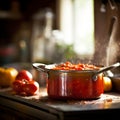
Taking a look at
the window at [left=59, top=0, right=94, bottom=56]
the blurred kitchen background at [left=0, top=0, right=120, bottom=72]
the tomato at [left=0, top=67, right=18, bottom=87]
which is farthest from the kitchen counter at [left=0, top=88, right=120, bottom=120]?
the window at [left=59, top=0, right=94, bottom=56]

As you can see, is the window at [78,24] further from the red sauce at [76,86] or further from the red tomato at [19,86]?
the red sauce at [76,86]

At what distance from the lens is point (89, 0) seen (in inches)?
144

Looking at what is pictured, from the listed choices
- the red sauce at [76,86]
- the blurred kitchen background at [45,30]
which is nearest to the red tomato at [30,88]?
the red sauce at [76,86]

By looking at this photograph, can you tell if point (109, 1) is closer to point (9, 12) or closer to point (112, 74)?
point (112, 74)

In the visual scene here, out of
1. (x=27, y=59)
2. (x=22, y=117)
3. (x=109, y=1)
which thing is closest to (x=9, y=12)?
(x=27, y=59)

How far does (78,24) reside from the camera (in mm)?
3859

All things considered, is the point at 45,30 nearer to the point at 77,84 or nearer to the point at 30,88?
the point at 30,88

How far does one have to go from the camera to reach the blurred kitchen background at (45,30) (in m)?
3.69

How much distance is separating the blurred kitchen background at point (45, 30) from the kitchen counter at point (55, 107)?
131 centimetres

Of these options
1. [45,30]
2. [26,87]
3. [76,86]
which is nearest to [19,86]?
[26,87]

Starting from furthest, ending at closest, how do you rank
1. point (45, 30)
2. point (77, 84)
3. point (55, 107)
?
point (45, 30), point (77, 84), point (55, 107)

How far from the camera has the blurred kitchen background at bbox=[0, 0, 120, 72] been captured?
145 inches

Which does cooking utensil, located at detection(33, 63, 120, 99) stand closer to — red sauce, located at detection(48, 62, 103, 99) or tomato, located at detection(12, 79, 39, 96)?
red sauce, located at detection(48, 62, 103, 99)

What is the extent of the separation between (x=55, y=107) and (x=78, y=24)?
2540mm
